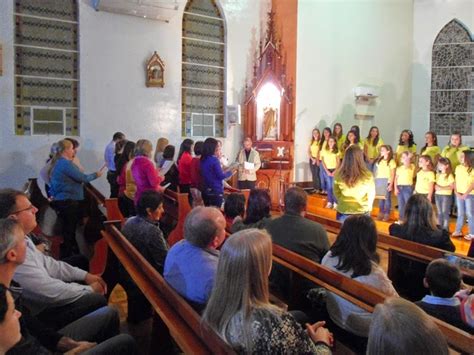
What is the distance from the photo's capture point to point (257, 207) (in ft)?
12.3

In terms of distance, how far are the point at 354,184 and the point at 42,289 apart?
2779mm

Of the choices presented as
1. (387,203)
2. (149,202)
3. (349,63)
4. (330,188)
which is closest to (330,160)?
(330,188)

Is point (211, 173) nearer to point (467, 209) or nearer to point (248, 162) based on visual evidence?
point (248, 162)

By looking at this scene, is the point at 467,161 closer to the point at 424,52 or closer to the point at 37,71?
the point at 424,52

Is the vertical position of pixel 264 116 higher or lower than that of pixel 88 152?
higher

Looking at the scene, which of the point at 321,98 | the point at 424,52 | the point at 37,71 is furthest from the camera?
the point at 424,52

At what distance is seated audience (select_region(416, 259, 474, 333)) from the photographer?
7.48 feet

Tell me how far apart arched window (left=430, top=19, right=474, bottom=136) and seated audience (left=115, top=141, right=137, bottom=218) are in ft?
29.2

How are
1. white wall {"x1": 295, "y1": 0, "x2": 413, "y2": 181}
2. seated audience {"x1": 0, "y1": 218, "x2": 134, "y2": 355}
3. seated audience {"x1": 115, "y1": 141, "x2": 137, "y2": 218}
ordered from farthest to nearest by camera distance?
white wall {"x1": 295, "y1": 0, "x2": 413, "y2": 181} → seated audience {"x1": 115, "y1": 141, "x2": 137, "y2": 218} → seated audience {"x1": 0, "y1": 218, "x2": 134, "y2": 355}

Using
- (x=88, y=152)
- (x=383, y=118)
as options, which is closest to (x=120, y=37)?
(x=88, y=152)

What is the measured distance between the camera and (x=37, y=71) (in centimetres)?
764

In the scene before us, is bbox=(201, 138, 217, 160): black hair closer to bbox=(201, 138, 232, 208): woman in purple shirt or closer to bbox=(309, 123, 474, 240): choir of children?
bbox=(201, 138, 232, 208): woman in purple shirt

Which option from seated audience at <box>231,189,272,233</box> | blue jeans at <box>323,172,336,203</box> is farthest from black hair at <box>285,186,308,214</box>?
blue jeans at <box>323,172,336,203</box>

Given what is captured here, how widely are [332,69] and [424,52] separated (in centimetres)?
270
